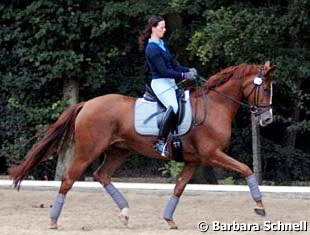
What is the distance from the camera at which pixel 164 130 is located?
943 cm

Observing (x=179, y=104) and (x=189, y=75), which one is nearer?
(x=189, y=75)

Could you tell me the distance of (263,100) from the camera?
375 inches

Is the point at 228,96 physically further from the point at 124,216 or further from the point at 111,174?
the point at 124,216

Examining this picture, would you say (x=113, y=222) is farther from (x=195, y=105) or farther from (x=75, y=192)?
(x=75, y=192)

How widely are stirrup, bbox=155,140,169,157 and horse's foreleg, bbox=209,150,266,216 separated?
0.52 metres

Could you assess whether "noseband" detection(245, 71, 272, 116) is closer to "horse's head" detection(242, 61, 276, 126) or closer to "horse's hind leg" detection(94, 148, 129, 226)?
"horse's head" detection(242, 61, 276, 126)

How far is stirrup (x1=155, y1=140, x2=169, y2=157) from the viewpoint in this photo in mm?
9516

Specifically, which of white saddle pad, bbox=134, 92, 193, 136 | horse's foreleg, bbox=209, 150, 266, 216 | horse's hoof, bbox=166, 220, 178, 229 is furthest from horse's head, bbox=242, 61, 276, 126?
horse's hoof, bbox=166, 220, 178, 229

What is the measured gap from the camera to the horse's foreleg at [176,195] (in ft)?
31.3

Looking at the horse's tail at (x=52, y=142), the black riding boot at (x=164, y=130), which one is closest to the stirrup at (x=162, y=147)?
the black riding boot at (x=164, y=130)

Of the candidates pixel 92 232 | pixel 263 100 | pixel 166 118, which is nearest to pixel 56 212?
pixel 92 232

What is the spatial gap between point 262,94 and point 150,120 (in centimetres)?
129

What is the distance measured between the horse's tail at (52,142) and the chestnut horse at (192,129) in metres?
0.04

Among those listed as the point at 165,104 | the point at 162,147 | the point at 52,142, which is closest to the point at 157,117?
the point at 165,104
